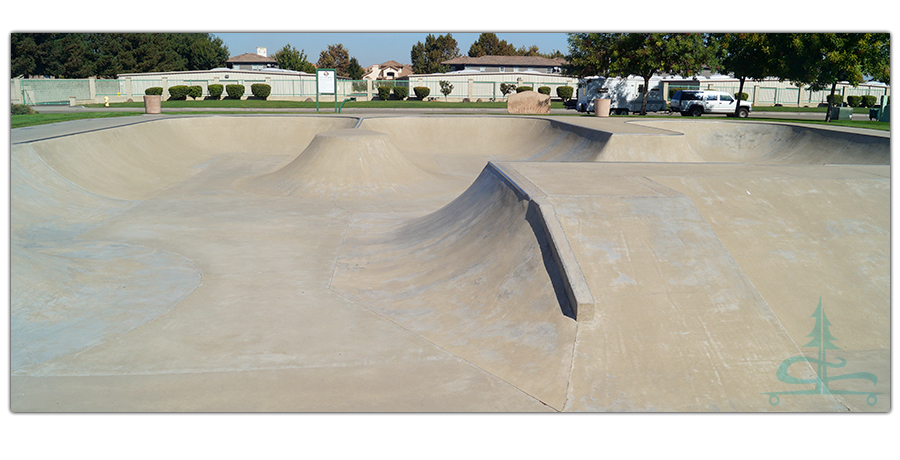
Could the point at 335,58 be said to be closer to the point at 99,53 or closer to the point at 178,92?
the point at 99,53

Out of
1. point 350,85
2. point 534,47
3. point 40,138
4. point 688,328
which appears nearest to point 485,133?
point 40,138

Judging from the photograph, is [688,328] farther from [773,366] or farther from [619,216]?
[619,216]

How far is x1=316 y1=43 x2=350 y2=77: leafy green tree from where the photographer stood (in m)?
90.2

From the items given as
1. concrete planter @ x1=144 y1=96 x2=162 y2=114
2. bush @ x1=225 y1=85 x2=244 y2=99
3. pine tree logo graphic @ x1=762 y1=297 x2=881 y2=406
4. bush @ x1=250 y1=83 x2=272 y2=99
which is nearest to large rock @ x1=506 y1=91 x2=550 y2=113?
concrete planter @ x1=144 y1=96 x2=162 y2=114

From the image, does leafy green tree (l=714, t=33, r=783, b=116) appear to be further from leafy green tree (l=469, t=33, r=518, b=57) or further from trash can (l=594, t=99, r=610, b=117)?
leafy green tree (l=469, t=33, r=518, b=57)

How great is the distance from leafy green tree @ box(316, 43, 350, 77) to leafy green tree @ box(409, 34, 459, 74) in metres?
11.7

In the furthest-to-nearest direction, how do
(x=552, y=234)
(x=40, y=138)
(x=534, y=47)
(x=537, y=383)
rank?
(x=534, y=47), (x=40, y=138), (x=552, y=234), (x=537, y=383)

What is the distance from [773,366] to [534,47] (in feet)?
286

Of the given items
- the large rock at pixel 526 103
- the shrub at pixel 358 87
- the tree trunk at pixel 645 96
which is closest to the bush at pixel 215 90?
the shrub at pixel 358 87

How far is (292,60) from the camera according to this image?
239 ft

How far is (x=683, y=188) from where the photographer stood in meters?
7.37

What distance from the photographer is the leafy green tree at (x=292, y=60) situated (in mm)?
73188

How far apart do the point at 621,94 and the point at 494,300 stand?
97.4ft

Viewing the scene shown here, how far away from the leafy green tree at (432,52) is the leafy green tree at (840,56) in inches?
2434
